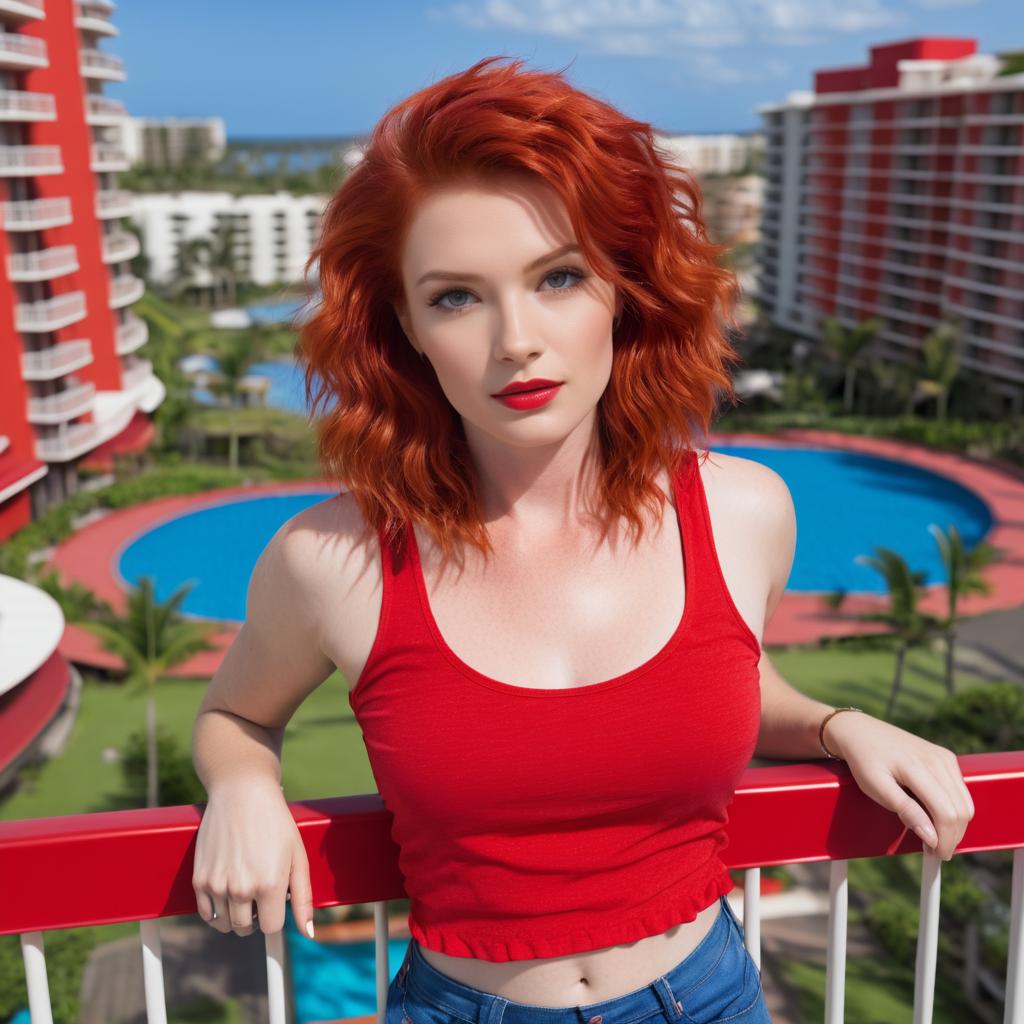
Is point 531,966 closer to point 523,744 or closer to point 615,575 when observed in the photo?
point 523,744

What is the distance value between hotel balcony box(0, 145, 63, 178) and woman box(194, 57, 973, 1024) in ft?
84.6

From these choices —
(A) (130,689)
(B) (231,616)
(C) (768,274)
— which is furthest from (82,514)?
(C) (768,274)

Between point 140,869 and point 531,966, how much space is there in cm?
62

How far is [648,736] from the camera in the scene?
70.2 inches

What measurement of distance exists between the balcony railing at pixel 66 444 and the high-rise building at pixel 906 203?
2474 cm

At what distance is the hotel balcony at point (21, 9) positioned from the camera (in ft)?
78.1

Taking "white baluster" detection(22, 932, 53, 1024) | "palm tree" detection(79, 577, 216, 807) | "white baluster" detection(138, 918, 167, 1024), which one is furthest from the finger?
"palm tree" detection(79, 577, 216, 807)

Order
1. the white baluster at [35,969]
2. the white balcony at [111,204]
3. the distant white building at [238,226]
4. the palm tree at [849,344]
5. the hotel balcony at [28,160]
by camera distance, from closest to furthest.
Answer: the white baluster at [35,969]
the hotel balcony at [28,160]
the white balcony at [111,204]
the palm tree at [849,344]
the distant white building at [238,226]

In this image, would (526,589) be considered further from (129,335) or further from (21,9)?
(129,335)

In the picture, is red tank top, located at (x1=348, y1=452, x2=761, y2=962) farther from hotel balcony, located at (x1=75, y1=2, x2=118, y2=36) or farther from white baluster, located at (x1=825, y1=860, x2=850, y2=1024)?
hotel balcony, located at (x1=75, y1=2, x2=118, y2=36)

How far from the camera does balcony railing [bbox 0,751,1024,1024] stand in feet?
5.89

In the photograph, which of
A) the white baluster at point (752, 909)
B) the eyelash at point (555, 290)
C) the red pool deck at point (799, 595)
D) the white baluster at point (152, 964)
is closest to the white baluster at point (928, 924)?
the white baluster at point (752, 909)

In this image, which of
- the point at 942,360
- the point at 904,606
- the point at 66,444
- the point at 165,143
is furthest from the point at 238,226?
the point at 904,606

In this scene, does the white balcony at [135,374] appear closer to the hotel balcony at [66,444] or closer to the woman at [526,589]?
the hotel balcony at [66,444]
